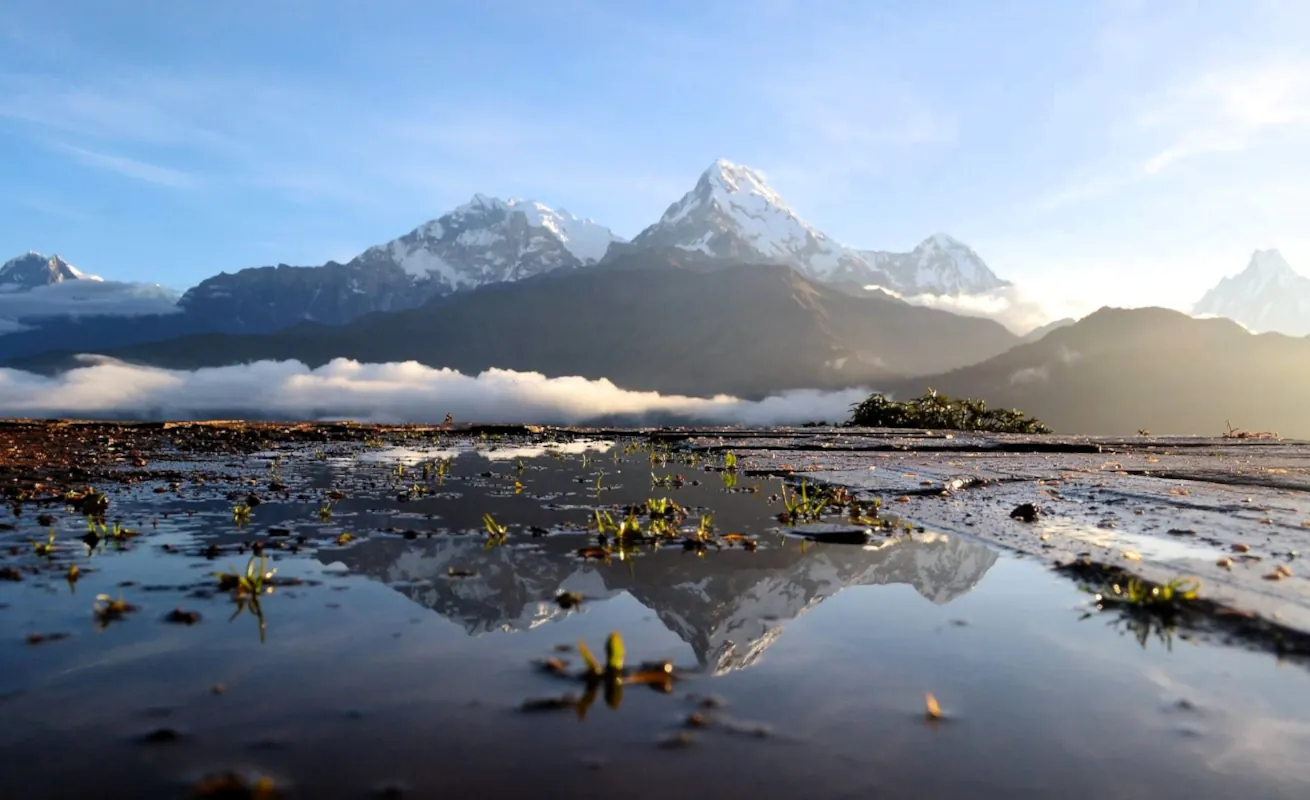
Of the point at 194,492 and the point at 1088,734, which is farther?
the point at 194,492

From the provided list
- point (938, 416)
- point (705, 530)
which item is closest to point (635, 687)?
point (705, 530)

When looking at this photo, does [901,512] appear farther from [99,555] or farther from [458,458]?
[458,458]

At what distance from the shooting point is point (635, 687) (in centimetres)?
425

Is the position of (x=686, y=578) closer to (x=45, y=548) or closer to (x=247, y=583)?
(x=247, y=583)

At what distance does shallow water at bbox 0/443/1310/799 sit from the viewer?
127 inches

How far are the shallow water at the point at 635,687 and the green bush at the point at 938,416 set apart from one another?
4582 centimetres

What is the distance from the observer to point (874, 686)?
428cm

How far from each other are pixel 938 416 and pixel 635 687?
168ft

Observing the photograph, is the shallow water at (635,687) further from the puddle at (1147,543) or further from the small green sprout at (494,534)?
the puddle at (1147,543)

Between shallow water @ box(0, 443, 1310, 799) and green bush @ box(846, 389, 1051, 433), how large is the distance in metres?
45.8

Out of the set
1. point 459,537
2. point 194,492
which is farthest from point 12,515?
point 459,537

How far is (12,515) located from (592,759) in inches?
432

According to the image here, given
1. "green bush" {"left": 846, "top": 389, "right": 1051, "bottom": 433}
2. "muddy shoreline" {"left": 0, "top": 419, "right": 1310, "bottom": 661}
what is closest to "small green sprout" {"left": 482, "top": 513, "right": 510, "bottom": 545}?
"muddy shoreline" {"left": 0, "top": 419, "right": 1310, "bottom": 661}

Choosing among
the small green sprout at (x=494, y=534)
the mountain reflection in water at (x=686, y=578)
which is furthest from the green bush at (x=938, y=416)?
the small green sprout at (x=494, y=534)
